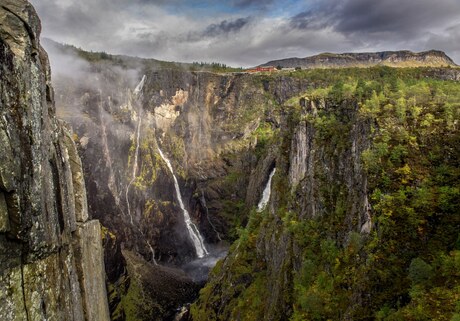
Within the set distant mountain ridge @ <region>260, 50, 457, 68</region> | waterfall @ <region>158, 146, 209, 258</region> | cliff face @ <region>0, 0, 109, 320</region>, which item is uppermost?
distant mountain ridge @ <region>260, 50, 457, 68</region>

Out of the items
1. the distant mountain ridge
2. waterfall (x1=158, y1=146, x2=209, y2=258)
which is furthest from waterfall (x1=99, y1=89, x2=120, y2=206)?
the distant mountain ridge

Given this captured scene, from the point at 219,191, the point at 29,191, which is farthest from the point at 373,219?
the point at 219,191

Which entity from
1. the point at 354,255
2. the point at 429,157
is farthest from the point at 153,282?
the point at 429,157

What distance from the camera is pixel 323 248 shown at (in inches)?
1216

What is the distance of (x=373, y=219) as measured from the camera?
78.2 ft

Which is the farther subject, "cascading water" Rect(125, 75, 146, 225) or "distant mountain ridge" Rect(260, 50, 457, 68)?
"distant mountain ridge" Rect(260, 50, 457, 68)

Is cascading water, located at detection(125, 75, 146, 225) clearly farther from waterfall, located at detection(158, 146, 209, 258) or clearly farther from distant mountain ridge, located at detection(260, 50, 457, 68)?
distant mountain ridge, located at detection(260, 50, 457, 68)

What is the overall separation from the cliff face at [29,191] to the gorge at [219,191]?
2.3 inches

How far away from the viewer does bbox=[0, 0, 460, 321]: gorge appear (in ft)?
37.7

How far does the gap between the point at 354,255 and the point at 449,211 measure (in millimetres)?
6456

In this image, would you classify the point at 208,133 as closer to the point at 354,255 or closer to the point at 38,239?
the point at 354,255

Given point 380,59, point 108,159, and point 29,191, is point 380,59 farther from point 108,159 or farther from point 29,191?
point 29,191

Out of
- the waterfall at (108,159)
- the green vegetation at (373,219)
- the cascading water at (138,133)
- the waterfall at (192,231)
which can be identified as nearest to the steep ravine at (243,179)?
the green vegetation at (373,219)

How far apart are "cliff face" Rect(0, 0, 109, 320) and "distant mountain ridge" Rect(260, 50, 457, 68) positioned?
155m
